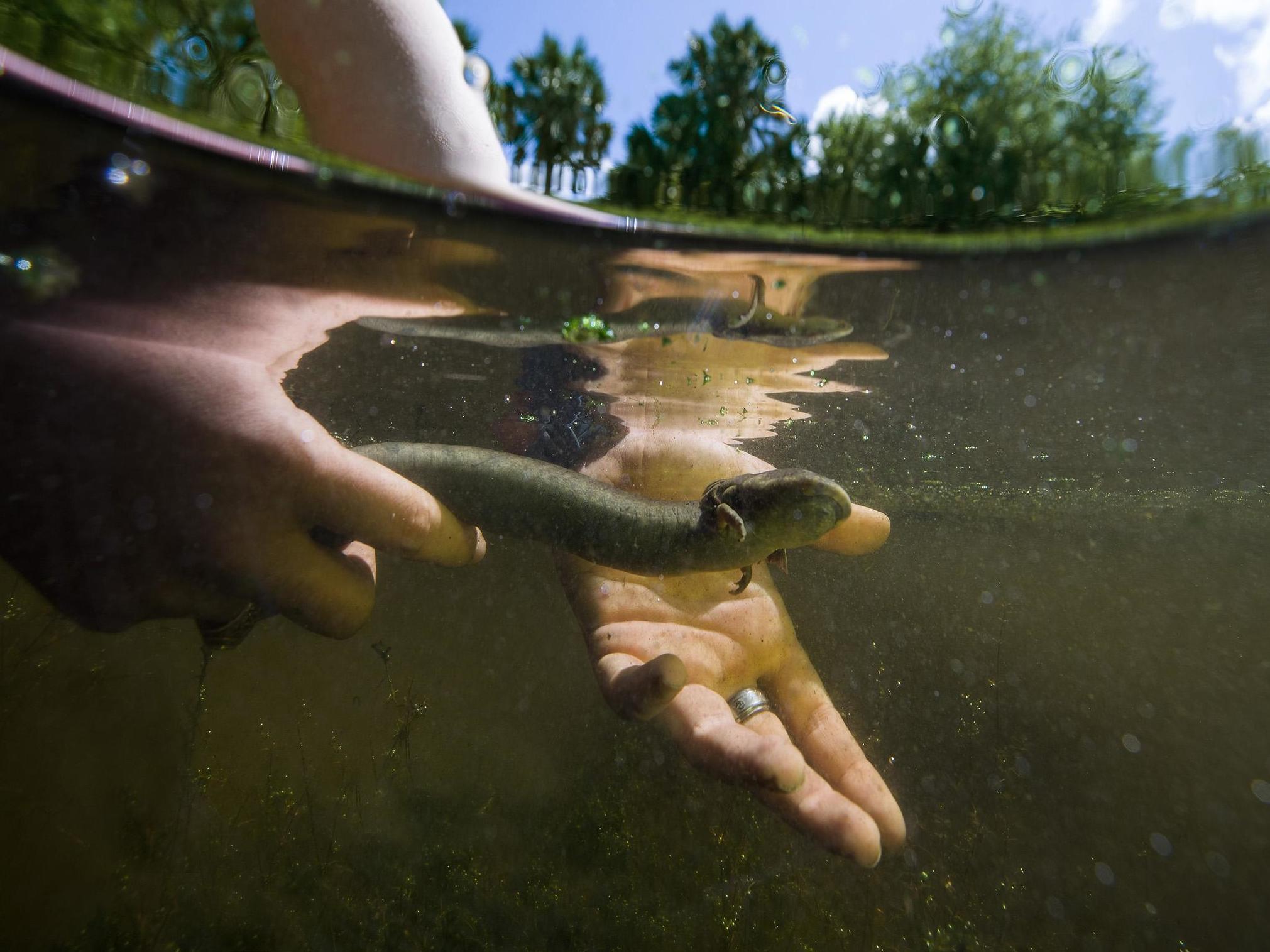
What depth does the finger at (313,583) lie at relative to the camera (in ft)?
11.0

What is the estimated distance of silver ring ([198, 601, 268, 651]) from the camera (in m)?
3.93

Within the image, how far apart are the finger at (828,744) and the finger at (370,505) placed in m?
2.46

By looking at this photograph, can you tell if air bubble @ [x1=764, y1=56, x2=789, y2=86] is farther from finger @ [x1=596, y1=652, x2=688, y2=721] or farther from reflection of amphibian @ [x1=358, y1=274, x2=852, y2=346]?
finger @ [x1=596, y1=652, x2=688, y2=721]

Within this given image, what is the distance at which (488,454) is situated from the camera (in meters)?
4.09

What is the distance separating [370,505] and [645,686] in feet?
6.27

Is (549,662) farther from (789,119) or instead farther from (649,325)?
(789,119)

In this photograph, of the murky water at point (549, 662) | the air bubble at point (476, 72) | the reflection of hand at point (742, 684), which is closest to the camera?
the reflection of hand at point (742, 684)

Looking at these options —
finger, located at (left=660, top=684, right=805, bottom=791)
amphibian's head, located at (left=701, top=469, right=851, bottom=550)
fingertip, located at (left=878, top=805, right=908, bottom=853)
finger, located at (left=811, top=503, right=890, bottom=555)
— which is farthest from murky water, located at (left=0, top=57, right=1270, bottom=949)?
fingertip, located at (left=878, top=805, right=908, bottom=853)

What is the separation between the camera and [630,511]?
3.60 metres

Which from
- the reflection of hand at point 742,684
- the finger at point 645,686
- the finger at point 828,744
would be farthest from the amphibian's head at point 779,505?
the finger at point 645,686

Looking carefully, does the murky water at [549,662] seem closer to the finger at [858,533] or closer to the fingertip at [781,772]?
the finger at [858,533]

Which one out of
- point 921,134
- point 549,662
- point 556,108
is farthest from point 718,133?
point 549,662

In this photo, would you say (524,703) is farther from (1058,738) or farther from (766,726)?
(1058,738)

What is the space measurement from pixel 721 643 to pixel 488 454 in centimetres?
204
